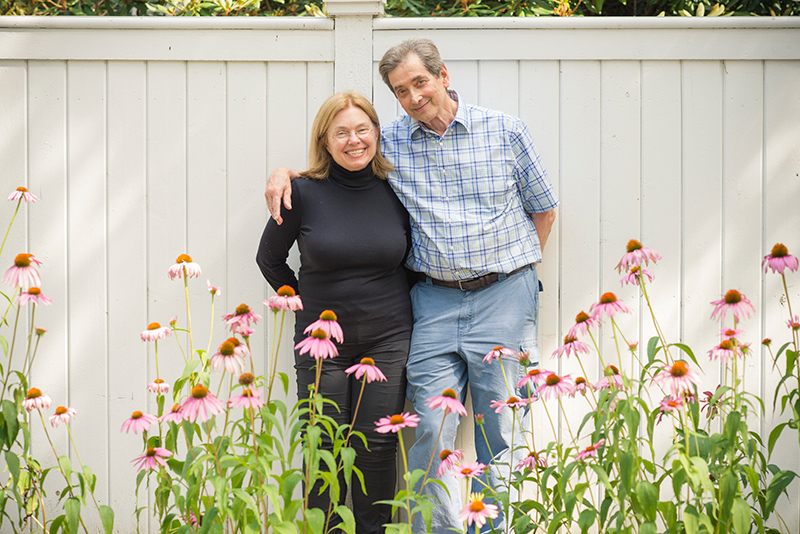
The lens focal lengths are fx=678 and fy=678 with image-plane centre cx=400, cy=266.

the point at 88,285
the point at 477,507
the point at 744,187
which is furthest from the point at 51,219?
the point at 744,187

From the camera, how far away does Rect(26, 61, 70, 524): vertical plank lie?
242cm

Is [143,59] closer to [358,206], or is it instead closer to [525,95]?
[358,206]

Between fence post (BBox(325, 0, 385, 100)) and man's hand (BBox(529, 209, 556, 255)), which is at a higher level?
fence post (BBox(325, 0, 385, 100))

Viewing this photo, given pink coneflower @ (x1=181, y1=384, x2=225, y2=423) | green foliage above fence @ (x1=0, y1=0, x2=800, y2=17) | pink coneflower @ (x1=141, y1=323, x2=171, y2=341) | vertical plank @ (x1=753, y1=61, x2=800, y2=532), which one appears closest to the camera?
pink coneflower @ (x1=181, y1=384, x2=225, y2=423)

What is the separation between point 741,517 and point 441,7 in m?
2.67

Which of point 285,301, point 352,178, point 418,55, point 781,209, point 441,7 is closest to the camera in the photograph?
point 285,301

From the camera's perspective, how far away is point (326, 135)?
2170 mm

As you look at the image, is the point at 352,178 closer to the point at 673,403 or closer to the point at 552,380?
the point at 552,380

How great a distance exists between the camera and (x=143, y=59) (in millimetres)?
2389

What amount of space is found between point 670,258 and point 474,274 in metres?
0.74

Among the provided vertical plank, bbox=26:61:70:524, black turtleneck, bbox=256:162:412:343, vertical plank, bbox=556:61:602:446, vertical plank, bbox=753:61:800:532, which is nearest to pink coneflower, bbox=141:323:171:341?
black turtleneck, bbox=256:162:412:343

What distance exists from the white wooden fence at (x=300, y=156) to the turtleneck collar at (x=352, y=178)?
27 centimetres

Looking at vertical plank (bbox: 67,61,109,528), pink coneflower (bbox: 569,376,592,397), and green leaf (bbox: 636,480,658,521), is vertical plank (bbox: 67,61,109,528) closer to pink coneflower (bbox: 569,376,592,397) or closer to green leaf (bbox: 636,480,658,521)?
pink coneflower (bbox: 569,376,592,397)

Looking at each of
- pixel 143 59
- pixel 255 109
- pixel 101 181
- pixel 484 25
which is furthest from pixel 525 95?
pixel 101 181
